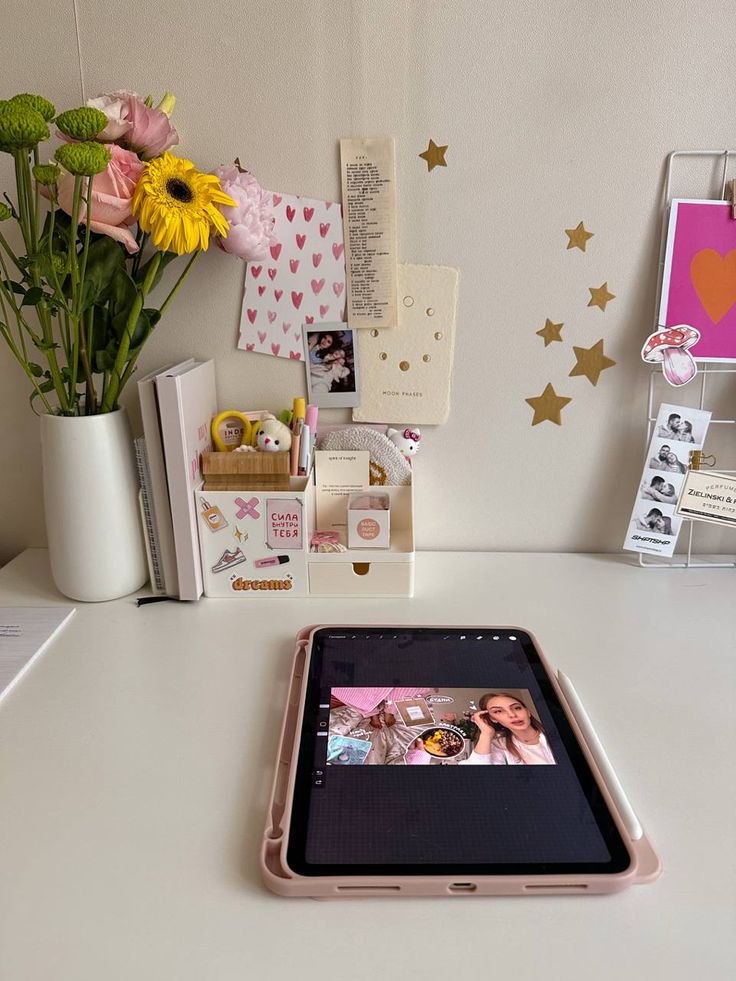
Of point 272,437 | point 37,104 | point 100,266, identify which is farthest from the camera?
point 272,437

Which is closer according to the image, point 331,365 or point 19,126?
point 19,126

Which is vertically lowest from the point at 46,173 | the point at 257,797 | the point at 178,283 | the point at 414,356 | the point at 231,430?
the point at 257,797

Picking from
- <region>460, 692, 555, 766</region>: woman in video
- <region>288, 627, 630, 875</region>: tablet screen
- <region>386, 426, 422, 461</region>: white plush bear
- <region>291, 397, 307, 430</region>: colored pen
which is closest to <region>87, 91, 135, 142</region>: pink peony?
<region>291, 397, 307, 430</region>: colored pen

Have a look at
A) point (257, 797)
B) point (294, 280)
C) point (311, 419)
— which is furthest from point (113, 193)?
point (257, 797)

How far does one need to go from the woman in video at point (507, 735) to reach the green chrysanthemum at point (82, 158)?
2.20ft

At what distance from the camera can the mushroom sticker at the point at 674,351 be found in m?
1.02

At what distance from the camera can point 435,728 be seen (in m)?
0.72

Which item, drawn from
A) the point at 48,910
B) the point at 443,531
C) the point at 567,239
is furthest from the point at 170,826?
the point at 567,239

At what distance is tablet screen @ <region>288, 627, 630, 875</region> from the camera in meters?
0.58

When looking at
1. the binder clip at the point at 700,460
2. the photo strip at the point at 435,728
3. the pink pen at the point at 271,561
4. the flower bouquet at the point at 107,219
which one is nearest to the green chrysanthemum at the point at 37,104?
the flower bouquet at the point at 107,219

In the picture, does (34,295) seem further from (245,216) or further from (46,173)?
(245,216)

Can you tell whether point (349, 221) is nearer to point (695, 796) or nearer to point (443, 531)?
point (443, 531)

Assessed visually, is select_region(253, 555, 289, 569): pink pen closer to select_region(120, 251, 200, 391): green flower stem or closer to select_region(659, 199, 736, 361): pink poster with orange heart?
select_region(120, 251, 200, 391): green flower stem

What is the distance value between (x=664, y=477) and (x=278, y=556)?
0.57 metres
